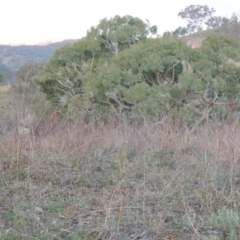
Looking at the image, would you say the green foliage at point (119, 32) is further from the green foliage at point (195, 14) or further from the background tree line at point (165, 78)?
the green foliage at point (195, 14)

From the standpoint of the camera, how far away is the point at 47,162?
3307mm

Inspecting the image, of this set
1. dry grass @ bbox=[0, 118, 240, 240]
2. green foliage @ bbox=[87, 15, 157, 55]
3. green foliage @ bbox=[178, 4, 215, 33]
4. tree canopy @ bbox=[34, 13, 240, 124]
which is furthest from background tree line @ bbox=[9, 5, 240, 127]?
green foliage @ bbox=[178, 4, 215, 33]

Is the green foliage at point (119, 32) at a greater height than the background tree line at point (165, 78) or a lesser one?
greater

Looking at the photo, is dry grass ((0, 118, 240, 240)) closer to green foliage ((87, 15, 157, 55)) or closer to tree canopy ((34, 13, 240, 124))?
tree canopy ((34, 13, 240, 124))

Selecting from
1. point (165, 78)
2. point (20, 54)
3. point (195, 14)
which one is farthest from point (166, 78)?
point (195, 14)

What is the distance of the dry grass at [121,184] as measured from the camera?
2.26m

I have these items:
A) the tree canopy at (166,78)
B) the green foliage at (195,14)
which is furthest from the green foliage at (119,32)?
the green foliage at (195,14)

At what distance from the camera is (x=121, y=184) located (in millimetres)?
2871

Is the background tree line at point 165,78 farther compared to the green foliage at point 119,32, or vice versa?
the green foliage at point 119,32

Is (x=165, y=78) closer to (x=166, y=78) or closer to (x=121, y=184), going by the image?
(x=166, y=78)

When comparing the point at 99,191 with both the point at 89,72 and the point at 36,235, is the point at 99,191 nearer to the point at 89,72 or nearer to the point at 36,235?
the point at 36,235

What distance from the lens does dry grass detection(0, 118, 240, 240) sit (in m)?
2.26

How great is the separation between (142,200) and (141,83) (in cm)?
1041

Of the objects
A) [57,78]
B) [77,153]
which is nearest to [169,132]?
[77,153]
